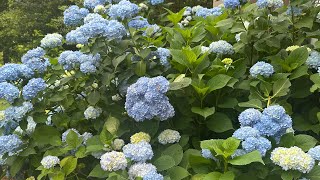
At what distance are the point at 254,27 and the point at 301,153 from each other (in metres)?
1.08

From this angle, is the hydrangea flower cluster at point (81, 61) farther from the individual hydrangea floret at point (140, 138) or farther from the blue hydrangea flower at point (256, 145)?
the blue hydrangea flower at point (256, 145)

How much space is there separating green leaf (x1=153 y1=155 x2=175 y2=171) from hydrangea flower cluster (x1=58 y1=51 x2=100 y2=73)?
0.63 m

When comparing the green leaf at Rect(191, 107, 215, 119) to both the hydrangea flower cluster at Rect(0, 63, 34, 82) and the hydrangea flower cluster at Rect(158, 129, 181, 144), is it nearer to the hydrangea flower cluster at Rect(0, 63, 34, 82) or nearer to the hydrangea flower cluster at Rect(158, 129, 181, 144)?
the hydrangea flower cluster at Rect(158, 129, 181, 144)

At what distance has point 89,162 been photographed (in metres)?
2.22

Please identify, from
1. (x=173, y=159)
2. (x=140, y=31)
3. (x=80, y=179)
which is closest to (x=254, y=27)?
(x=140, y=31)

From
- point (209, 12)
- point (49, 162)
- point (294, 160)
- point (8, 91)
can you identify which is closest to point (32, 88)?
point (8, 91)

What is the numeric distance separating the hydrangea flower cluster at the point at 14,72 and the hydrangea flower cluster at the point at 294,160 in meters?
1.30

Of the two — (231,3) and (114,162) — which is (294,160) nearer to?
(114,162)

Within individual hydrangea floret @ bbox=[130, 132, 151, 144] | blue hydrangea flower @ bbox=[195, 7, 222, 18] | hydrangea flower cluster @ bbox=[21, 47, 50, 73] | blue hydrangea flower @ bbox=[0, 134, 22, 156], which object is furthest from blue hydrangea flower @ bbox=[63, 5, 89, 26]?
blue hydrangea flower @ bbox=[195, 7, 222, 18]

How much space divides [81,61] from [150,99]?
0.56 metres

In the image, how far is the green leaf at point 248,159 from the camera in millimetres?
1461

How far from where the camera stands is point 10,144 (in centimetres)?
213

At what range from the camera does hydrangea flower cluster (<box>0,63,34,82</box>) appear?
211cm

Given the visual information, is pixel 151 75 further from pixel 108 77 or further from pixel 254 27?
pixel 254 27
